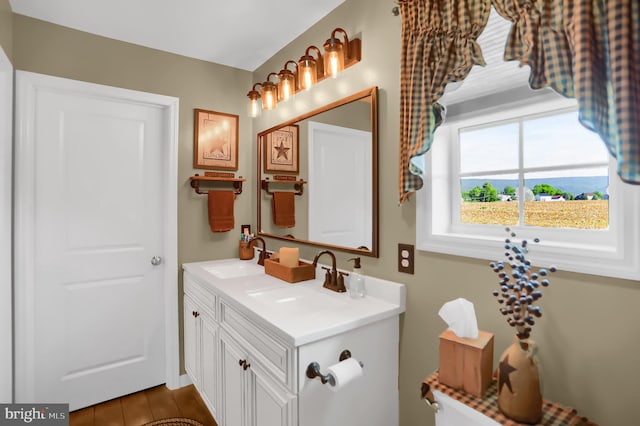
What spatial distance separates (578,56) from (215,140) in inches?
91.8

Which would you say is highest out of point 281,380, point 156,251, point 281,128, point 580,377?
point 281,128

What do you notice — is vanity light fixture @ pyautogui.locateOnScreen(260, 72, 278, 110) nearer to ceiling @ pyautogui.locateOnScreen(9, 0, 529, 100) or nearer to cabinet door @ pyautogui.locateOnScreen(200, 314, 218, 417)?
ceiling @ pyautogui.locateOnScreen(9, 0, 529, 100)

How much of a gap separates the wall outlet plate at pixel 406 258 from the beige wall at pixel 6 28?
2297mm

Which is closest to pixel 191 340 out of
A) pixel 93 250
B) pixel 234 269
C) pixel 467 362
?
pixel 234 269

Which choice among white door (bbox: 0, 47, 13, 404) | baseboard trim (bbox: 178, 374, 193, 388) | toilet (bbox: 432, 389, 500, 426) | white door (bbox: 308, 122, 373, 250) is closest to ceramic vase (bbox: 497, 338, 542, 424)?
toilet (bbox: 432, 389, 500, 426)

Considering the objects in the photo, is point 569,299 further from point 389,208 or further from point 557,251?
point 389,208

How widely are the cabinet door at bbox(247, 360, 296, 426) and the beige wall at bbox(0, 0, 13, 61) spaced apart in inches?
83.7

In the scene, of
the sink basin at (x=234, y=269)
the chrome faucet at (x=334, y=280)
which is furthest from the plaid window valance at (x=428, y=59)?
the sink basin at (x=234, y=269)

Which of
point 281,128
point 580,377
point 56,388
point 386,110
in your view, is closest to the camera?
point 580,377

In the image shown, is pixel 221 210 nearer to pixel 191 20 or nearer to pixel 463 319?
pixel 191 20

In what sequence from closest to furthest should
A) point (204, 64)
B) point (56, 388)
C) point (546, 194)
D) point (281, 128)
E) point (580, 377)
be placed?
→ point (580, 377), point (546, 194), point (56, 388), point (281, 128), point (204, 64)

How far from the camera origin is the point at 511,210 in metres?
1.31

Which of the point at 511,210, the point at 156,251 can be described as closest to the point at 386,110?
the point at 511,210

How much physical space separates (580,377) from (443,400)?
1.38ft
